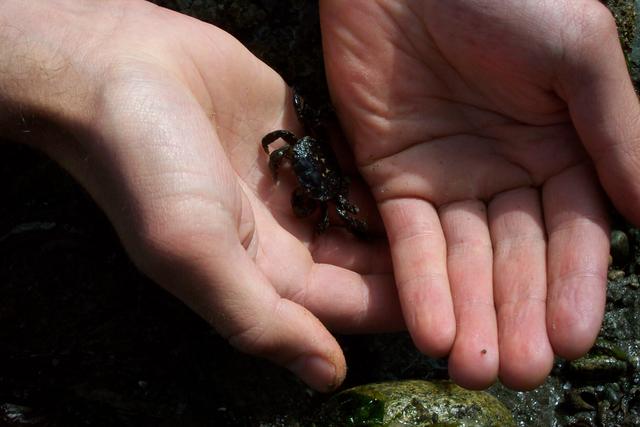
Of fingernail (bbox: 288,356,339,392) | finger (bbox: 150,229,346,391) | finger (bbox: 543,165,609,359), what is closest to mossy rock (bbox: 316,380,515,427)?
fingernail (bbox: 288,356,339,392)

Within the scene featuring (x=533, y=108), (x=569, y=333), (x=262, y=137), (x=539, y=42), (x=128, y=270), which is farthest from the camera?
(x=128, y=270)

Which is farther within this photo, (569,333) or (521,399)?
(521,399)

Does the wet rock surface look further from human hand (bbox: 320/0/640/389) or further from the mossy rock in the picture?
human hand (bbox: 320/0/640/389)

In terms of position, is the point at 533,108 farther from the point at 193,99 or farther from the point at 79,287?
the point at 79,287

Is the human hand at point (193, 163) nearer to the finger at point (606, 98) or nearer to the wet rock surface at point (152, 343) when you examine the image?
the wet rock surface at point (152, 343)

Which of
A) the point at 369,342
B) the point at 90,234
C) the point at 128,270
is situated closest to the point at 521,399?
the point at 369,342

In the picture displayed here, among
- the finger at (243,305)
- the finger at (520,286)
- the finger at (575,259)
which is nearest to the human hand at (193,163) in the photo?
the finger at (243,305)
